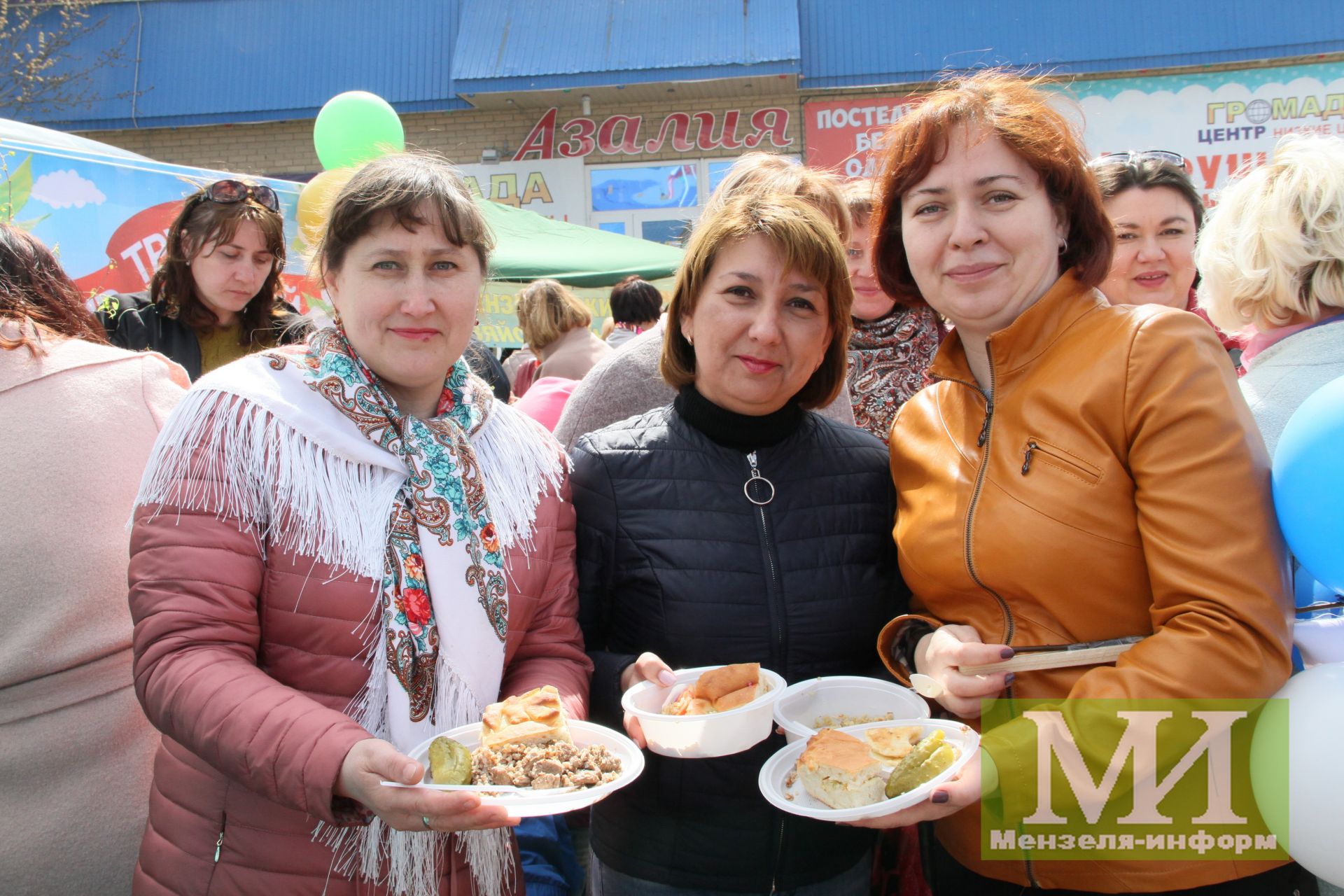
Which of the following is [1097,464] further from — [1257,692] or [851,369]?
[851,369]

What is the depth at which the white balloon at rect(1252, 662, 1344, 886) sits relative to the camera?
1414mm

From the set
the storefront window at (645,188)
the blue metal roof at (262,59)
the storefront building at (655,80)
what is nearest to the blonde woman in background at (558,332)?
the storefront building at (655,80)

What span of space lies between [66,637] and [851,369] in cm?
256

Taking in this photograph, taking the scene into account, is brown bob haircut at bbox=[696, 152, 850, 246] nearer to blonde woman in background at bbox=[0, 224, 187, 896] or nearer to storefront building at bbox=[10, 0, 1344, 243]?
blonde woman in background at bbox=[0, 224, 187, 896]

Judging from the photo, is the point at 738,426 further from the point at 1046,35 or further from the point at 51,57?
the point at 51,57

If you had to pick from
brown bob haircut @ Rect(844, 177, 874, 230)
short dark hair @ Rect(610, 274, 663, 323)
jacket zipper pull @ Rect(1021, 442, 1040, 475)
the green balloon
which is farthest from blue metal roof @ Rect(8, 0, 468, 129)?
jacket zipper pull @ Rect(1021, 442, 1040, 475)

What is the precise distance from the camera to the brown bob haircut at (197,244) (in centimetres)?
366

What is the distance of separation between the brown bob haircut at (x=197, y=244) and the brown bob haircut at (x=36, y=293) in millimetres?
1645

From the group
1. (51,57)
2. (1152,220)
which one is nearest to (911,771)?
(1152,220)

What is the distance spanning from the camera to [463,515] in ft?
5.96

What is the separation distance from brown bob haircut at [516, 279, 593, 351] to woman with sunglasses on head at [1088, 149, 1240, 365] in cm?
341

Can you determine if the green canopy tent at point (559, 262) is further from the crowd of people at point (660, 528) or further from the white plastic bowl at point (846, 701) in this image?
the white plastic bowl at point (846, 701)

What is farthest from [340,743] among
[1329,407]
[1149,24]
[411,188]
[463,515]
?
[1149,24]

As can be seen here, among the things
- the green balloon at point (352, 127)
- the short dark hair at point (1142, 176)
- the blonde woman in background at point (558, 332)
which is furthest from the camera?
the green balloon at point (352, 127)
